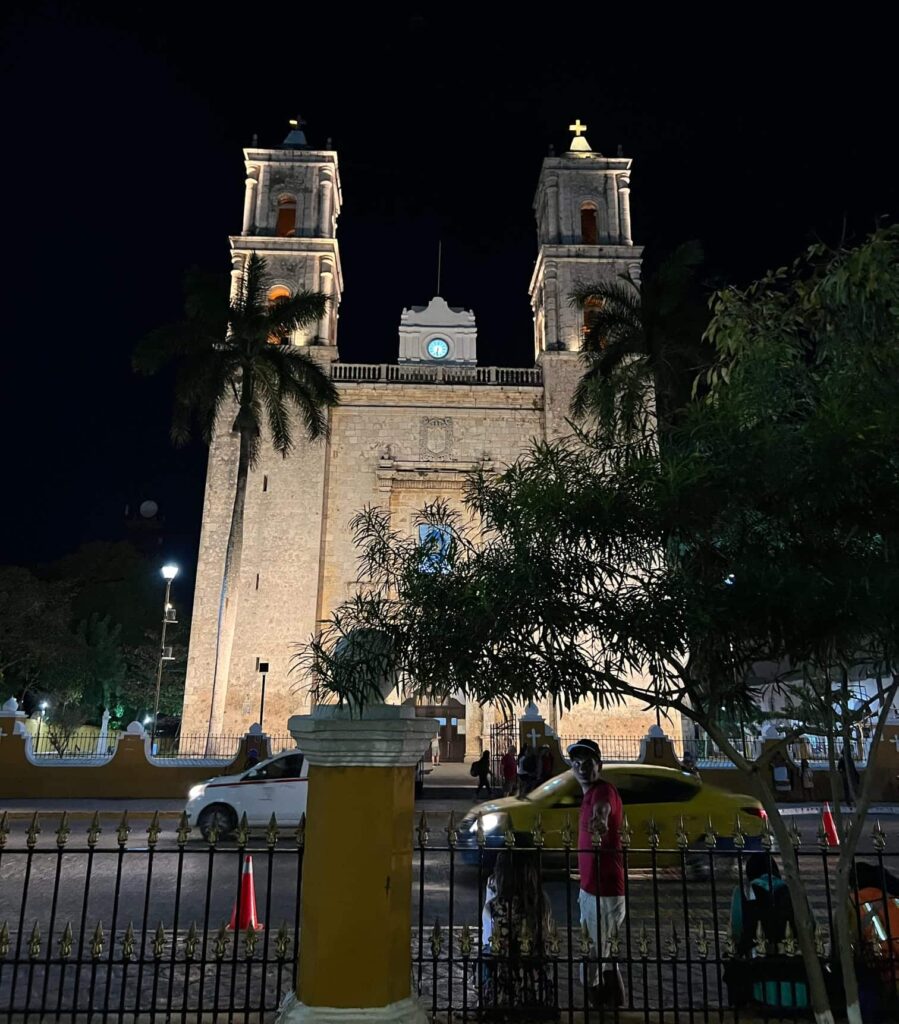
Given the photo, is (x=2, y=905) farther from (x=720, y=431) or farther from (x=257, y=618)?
(x=257, y=618)

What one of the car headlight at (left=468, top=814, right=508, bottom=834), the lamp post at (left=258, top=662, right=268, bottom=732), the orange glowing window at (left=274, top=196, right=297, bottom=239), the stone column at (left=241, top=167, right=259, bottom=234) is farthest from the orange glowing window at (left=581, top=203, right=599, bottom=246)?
the car headlight at (left=468, top=814, right=508, bottom=834)

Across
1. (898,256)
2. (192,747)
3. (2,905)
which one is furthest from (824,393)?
(192,747)

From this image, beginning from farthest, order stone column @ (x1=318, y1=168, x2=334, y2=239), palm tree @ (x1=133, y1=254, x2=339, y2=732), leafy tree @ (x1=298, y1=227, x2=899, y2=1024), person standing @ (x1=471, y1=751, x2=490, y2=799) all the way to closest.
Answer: stone column @ (x1=318, y1=168, x2=334, y2=239) < palm tree @ (x1=133, y1=254, x2=339, y2=732) < person standing @ (x1=471, y1=751, x2=490, y2=799) < leafy tree @ (x1=298, y1=227, x2=899, y2=1024)

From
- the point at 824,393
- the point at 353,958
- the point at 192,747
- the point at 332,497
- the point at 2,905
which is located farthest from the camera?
the point at 332,497

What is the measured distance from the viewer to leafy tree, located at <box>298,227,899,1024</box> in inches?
152

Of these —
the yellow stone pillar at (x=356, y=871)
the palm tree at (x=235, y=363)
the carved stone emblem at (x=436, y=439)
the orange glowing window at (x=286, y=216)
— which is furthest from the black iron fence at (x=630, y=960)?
the orange glowing window at (x=286, y=216)

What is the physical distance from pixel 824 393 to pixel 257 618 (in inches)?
832

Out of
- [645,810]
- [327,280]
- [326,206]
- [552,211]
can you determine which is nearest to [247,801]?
[645,810]

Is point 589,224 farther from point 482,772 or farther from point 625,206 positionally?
point 482,772

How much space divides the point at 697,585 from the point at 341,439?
22.9 metres

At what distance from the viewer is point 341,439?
2620 cm

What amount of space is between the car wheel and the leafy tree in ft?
26.8

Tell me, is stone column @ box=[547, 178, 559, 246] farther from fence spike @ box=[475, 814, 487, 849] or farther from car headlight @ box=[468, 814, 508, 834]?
fence spike @ box=[475, 814, 487, 849]

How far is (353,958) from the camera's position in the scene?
378 centimetres
